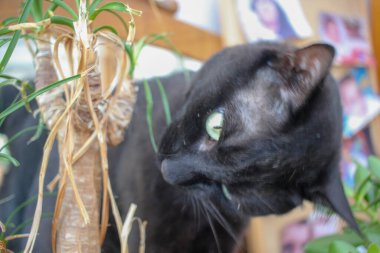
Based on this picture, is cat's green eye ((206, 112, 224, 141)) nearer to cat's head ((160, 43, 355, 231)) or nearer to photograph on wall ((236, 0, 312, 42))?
cat's head ((160, 43, 355, 231))

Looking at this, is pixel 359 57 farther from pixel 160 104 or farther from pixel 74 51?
pixel 74 51

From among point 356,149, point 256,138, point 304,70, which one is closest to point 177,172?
point 256,138

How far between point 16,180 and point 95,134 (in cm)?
41

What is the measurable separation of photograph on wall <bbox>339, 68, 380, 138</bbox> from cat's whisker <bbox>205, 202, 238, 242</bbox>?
3.06ft

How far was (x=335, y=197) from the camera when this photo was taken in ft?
2.11

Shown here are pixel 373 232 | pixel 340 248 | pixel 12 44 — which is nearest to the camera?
pixel 12 44

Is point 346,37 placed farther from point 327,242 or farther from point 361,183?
point 327,242

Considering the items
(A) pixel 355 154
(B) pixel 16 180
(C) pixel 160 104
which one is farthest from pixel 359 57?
(B) pixel 16 180

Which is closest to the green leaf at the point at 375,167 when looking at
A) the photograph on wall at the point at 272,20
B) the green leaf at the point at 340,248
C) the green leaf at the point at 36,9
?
the green leaf at the point at 340,248

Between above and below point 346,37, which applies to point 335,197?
below

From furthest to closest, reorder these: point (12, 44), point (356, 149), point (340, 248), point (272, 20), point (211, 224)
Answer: point (356, 149), point (272, 20), point (211, 224), point (340, 248), point (12, 44)

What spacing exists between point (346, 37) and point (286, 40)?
388 mm

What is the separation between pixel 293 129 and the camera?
58cm

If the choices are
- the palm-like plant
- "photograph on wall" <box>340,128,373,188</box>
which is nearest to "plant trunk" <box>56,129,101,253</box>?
the palm-like plant
